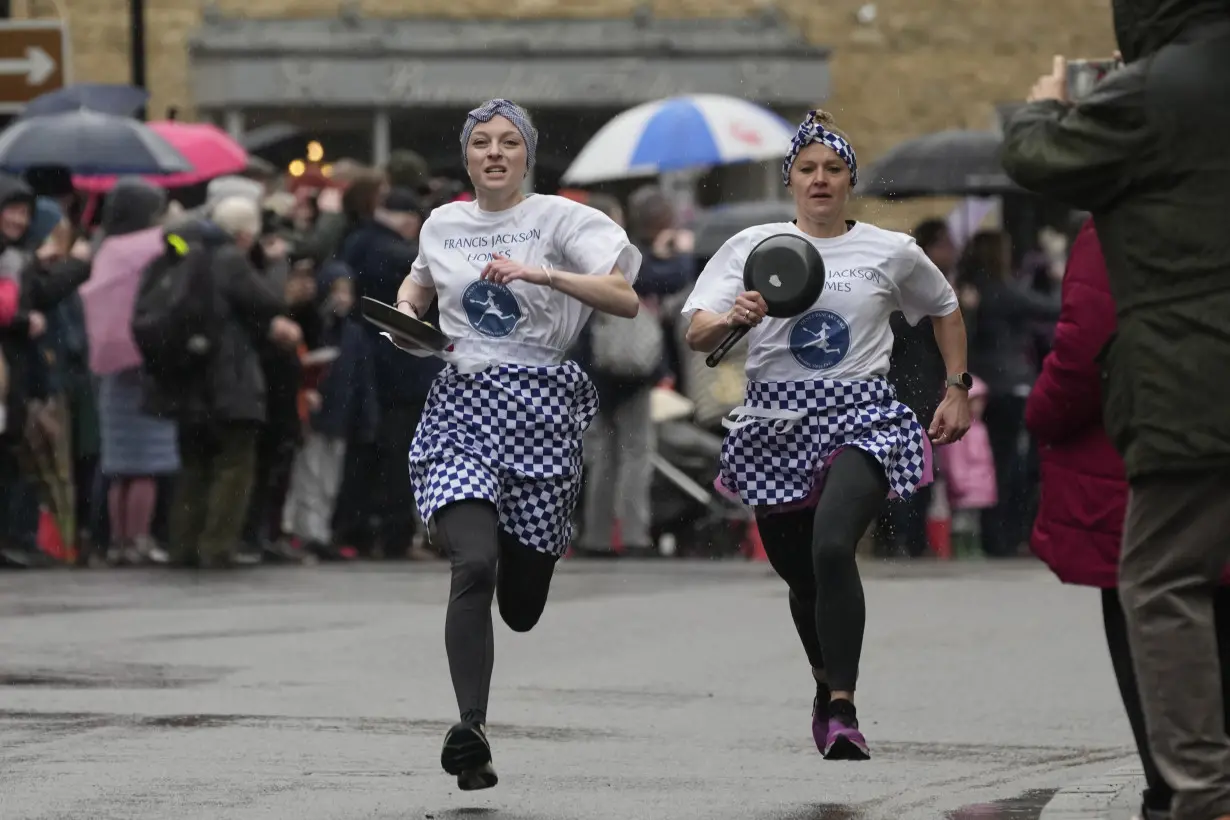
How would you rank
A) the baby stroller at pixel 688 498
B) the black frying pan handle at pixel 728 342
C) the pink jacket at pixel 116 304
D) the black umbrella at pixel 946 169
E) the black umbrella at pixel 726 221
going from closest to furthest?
the black frying pan handle at pixel 728 342
the pink jacket at pixel 116 304
the baby stroller at pixel 688 498
the black umbrella at pixel 946 169
the black umbrella at pixel 726 221

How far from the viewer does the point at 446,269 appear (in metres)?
8.28

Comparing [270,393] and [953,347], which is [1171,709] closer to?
[953,347]

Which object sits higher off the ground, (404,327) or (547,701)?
(404,327)

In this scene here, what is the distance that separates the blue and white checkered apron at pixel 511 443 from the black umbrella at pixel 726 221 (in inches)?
466

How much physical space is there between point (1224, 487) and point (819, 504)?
6.67 feet

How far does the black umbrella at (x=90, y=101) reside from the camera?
18734 mm

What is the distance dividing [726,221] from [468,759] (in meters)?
14.1

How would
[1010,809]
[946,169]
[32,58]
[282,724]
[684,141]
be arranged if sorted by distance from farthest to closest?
[684,141] < [946,169] < [32,58] < [282,724] < [1010,809]

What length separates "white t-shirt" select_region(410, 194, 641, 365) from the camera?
8.22 metres

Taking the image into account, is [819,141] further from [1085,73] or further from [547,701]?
[547,701]

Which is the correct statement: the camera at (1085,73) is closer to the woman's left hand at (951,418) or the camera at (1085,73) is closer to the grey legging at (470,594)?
the woman's left hand at (951,418)

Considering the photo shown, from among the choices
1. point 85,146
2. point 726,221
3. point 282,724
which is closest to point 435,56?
point 726,221

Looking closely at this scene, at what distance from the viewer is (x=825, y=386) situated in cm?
837

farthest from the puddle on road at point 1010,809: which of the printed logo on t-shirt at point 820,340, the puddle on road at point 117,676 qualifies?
the puddle on road at point 117,676
